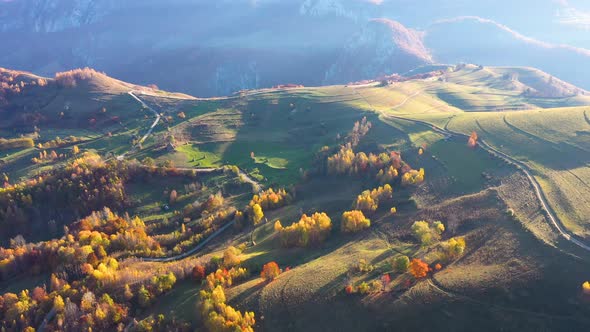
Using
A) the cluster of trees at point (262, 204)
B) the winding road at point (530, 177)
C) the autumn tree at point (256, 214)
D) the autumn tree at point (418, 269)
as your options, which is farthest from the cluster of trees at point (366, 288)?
the cluster of trees at point (262, 204)

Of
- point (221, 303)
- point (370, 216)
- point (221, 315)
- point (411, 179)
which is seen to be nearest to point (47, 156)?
point (221, 303)

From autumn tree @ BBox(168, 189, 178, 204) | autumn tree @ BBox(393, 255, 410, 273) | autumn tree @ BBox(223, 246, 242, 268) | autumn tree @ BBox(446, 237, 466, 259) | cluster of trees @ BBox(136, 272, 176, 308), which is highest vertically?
autumn tree @ BBox(446, 237, 466, 259)

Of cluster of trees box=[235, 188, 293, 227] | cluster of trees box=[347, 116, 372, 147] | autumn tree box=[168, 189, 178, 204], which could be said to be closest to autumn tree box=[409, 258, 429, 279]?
cluster of trees box=[235, 188, 293, 227]

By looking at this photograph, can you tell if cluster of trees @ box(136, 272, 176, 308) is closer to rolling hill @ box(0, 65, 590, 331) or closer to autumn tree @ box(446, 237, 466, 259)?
rolling hill @ box(0, 65, 590, 331)

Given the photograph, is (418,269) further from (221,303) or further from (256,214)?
(256,214)

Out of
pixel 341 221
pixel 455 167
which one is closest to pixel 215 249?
pixel 341 221

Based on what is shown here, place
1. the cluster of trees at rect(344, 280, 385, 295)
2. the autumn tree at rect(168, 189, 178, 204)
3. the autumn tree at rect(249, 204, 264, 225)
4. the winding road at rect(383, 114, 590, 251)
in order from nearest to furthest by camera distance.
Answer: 1. the cluster of trees at rect(344, 280, 385, 295)
2. the winding road at rect(383, 114, 590, 251)
3. the autumn tree at rect(249, 204, 264, 225)
4. the autumn tree at rect(168, 189, 178, 204)

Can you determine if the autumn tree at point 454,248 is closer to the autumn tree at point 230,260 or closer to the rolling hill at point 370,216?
the rolling hill at point 370,216
